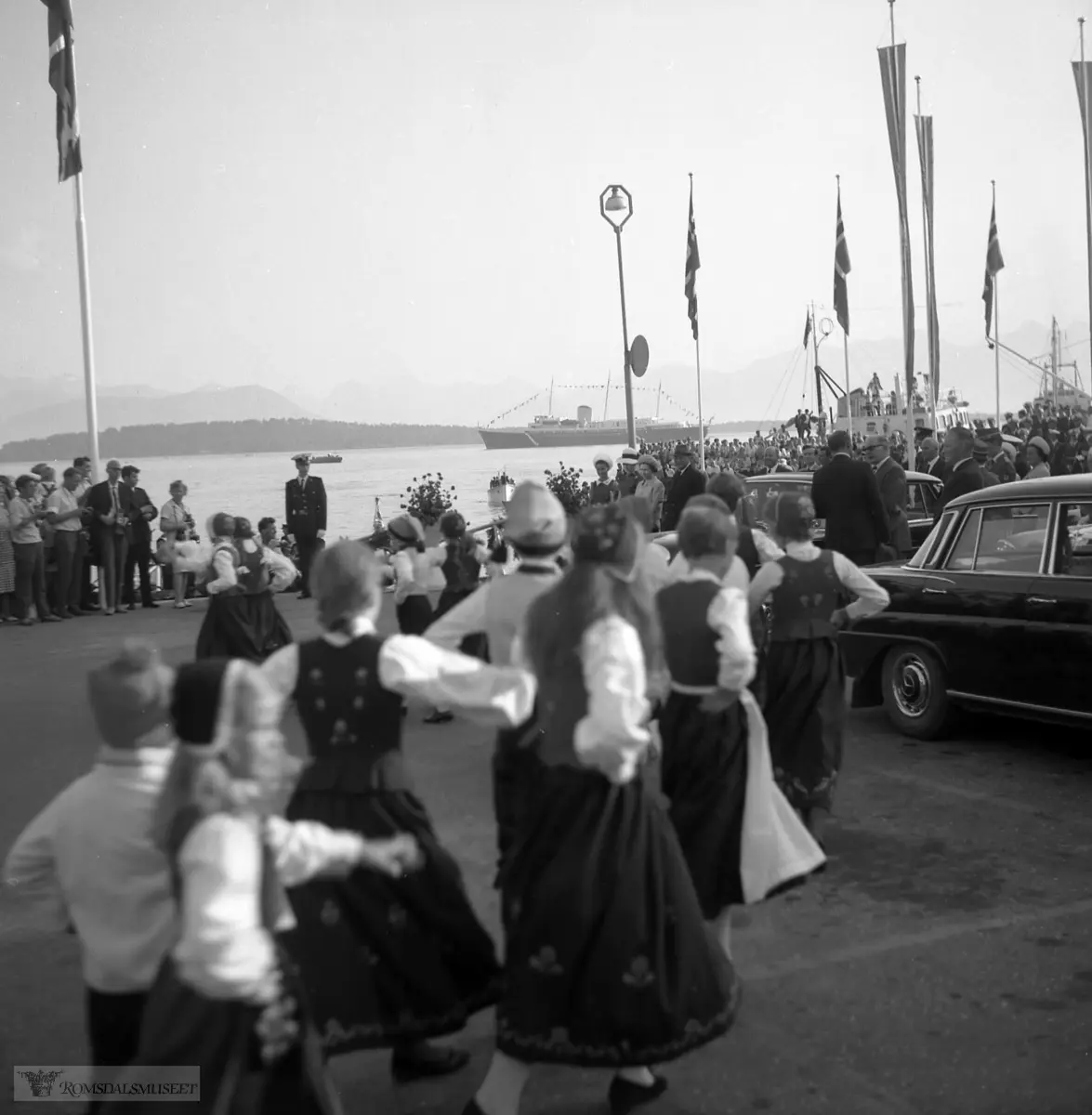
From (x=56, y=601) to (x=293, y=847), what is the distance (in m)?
15.0

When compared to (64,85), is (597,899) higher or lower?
lower

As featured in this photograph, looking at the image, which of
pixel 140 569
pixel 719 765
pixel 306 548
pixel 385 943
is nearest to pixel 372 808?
pixel 385 943

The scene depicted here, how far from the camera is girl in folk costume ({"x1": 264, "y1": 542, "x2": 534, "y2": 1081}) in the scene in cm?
345

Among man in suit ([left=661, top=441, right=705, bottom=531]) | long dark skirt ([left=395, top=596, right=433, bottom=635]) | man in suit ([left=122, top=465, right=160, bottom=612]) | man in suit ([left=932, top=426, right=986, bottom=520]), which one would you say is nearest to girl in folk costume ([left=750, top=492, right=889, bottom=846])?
long dark skirt ([left=395, top=596, right=433, bottom=635])

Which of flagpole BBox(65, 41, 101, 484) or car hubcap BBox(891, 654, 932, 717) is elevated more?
flagpole BBox(65, 41, 101, 484)

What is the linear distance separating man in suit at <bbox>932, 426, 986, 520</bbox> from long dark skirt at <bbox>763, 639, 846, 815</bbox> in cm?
460

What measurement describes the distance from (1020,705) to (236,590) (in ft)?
18.0

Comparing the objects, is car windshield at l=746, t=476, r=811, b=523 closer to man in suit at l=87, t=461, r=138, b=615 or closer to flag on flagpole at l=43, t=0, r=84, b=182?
man in suit at l=87, t=461, r=138, b=615

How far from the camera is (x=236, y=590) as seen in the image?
30.9 ft

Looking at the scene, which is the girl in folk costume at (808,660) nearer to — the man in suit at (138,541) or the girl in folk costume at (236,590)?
the girl in folk costume at (236,590)

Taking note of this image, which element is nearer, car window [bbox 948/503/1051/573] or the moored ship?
car window [bbox 948/503/1051/573]

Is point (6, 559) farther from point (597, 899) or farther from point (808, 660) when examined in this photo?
point (597, 899)

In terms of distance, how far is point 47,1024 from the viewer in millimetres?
4363

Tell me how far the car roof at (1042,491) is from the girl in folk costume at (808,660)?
199 centimetres
